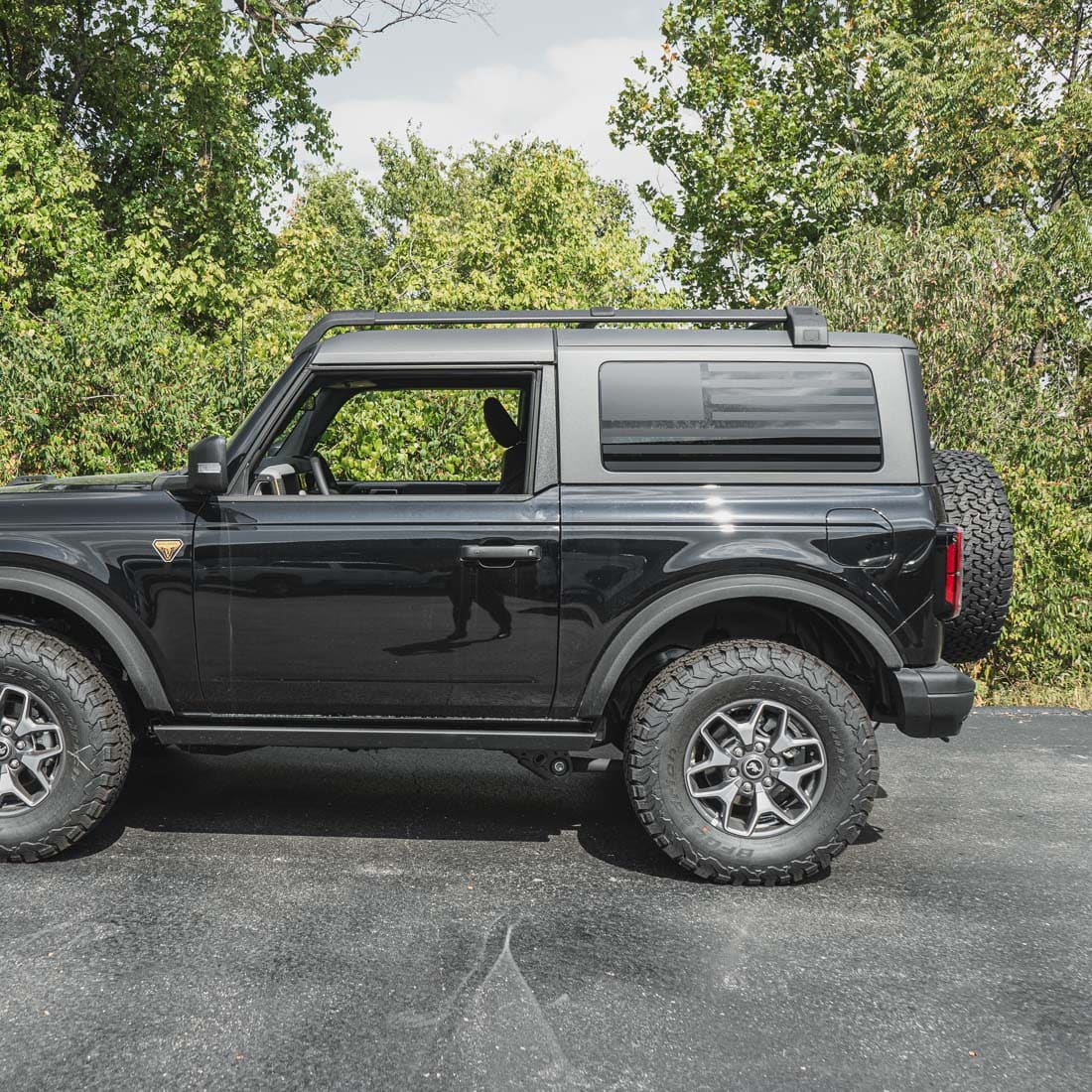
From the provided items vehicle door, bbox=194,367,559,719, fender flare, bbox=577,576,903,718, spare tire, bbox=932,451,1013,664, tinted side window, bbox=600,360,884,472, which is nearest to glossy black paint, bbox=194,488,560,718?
vehicle door, bbox=194,367,559,719

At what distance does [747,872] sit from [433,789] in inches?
68.0

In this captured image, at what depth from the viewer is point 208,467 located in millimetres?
3920

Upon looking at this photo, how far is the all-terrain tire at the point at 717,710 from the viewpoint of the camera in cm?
389

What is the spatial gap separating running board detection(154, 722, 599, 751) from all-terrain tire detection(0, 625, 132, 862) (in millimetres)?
219

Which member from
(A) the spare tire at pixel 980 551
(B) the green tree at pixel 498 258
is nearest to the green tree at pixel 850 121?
(B) the green tree at pixel 498 258

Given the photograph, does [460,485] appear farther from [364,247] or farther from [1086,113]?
[364,247]

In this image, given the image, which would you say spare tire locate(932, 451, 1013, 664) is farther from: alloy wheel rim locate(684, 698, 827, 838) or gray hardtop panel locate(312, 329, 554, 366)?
gray hardtop panel locate(312, 329, 554, 366)

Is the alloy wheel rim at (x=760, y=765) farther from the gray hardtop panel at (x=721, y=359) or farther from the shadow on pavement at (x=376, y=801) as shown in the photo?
the gray hardtop panel at (x=721, y=359)

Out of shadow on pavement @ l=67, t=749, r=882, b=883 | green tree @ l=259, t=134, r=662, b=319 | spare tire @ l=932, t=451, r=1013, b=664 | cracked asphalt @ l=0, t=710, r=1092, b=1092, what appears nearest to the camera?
cracked asphalt @ l=0, t=710, r=1092, b=1092

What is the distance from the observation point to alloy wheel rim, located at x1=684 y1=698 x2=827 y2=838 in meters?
3.94

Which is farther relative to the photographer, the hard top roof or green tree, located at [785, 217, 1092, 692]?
green tree, located at [785, 217, 1092, 692]

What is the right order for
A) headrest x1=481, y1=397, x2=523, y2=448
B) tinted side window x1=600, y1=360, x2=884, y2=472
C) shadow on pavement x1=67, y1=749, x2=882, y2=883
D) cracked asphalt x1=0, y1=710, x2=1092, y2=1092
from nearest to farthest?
1. cracked asphalt x1=0, y1=710, x2=1092, y2=1092
2. tinted side window x1=600, y1=360, x2=884, y2=472
3. shadow on pavement x1=67, y1=749, x2=882, y2=883
4. headrest x1=481, y1=397, x2=523, y2=448

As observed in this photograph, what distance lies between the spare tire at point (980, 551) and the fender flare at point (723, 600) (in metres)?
0.54

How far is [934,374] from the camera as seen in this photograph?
9.58 metres
